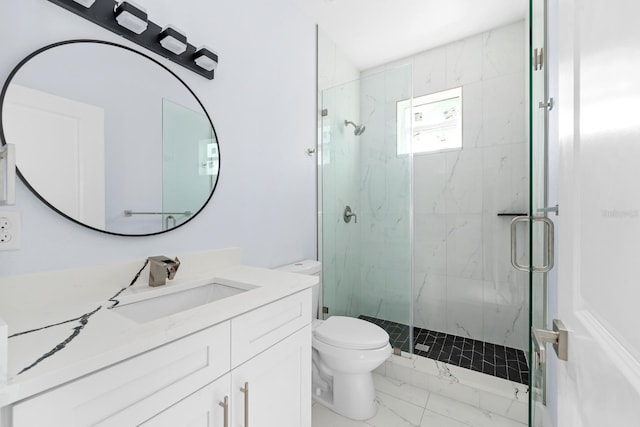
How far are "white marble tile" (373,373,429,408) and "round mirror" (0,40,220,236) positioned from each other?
169 cm

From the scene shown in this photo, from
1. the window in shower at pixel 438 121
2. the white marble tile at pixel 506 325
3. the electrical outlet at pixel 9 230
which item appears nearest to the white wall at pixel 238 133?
the electrical outlet at pixel 9 230

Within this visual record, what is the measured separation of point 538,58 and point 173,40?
1415 millimetres

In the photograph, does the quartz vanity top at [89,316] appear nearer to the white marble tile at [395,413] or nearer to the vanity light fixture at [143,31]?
the vanity light fixture at [143,31]

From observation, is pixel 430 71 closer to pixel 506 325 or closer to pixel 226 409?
pixel 506 325

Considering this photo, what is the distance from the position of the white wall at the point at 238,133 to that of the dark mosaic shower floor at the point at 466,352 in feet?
3.14

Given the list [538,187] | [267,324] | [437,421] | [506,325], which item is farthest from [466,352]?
[267,324]

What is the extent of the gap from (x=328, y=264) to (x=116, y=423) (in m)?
1.84

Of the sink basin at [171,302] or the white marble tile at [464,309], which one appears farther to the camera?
the white marble tile at [464,309]

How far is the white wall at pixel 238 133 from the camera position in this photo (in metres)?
0.91

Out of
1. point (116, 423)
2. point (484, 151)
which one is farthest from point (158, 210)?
point (484, 151)

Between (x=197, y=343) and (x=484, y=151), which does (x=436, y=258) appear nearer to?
(x=484, y=151)

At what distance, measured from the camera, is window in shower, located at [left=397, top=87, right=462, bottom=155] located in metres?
2.62

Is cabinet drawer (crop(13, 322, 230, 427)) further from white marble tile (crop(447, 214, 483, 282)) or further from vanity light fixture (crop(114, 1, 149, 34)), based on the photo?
white marble tile (crop(447, 214, 483, 282))

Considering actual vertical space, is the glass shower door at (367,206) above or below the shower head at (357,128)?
below
